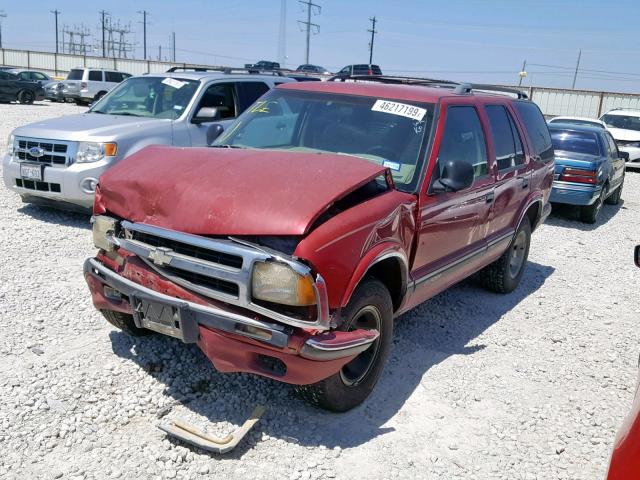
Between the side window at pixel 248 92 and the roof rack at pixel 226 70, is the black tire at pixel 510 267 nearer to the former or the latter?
the side window at pixel 248 92

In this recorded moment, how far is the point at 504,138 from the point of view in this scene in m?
5.38

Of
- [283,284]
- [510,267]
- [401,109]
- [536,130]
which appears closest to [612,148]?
[536,130]

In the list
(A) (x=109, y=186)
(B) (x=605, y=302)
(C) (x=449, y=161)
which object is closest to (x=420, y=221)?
(C) (x=449, y=161)

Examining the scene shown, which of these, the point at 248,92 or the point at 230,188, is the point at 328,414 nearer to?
the point at 230,188

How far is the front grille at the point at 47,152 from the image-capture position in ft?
22.6

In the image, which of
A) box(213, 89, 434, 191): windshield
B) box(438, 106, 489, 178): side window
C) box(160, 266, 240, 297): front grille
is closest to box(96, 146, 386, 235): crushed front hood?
box(160, 266, 240, 297): front grille

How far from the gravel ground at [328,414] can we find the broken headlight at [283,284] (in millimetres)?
914

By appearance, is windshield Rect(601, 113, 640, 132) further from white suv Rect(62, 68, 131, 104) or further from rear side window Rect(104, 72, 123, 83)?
rear side window Rect(104, 72, 123, 83)

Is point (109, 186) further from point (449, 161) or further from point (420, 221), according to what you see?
point (449, 161)

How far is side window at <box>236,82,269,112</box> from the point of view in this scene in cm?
864

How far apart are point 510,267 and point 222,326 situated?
4.07 meters

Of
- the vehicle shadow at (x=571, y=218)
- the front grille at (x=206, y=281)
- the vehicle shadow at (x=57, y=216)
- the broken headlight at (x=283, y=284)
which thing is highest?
the broken headlight at (x=283, y=284)

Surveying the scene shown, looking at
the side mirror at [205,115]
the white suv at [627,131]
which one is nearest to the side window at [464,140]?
the side mirror at [205,115]

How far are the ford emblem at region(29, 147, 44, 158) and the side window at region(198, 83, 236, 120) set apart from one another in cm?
212
